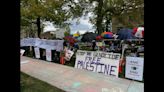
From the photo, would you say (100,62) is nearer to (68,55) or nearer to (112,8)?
(68,55)

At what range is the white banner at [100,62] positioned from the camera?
867 cm

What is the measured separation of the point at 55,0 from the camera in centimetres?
2228

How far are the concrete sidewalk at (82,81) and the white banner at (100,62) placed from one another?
12.7 inches

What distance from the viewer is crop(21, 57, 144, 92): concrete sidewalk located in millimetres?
6832

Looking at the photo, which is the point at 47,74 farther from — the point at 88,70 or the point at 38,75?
the point at 88,70

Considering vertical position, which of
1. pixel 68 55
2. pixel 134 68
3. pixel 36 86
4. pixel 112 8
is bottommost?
pixel 36 86

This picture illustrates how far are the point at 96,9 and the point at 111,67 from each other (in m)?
14.2

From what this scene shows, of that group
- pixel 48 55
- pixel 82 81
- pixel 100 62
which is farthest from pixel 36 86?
pixel 48 55

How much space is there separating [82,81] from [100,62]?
5.54 feet

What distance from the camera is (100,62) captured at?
30.1 feet

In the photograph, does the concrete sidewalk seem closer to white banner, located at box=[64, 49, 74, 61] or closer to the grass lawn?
the grass lawn

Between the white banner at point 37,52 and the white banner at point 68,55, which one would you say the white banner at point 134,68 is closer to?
the white banner at point 68,55

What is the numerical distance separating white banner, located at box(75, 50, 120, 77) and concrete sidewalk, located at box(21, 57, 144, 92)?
323 millimetres

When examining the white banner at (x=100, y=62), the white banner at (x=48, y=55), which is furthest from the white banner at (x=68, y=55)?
the white banner at (x=100, y=62)
